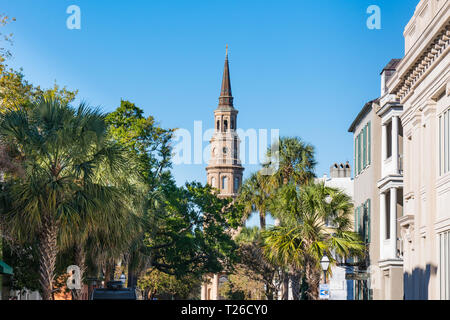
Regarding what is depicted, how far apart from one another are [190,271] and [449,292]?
31.8 m

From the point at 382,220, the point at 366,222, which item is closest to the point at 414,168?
the point at 382,220

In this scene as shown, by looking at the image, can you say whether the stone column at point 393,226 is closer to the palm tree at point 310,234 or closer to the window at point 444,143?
the palm tree at point 310,234

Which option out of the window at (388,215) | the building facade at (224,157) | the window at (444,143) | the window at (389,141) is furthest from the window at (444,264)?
the building facade at (224,157)

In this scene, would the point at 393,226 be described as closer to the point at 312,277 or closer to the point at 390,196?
the point at 390,196

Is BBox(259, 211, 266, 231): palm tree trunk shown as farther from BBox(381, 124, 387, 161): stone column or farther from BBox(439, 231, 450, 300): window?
BBox(439, 231, 450, 300): window

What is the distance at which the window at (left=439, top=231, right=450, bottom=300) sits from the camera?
24.6 m

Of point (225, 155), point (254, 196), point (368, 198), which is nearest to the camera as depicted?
point (368, 198)

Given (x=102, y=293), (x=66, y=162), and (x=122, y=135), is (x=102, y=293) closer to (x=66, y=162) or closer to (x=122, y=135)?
(x=66, y=162)

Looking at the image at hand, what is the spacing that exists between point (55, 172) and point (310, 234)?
14.3 m

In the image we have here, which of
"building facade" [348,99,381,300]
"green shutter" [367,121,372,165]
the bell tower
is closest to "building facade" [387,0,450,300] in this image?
"building facade" [348,99,381,300]

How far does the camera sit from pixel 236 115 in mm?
162000

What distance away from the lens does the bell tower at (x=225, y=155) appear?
160500mm

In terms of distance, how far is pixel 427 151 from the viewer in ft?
88.7

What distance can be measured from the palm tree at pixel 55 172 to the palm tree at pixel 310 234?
36.8 feet
